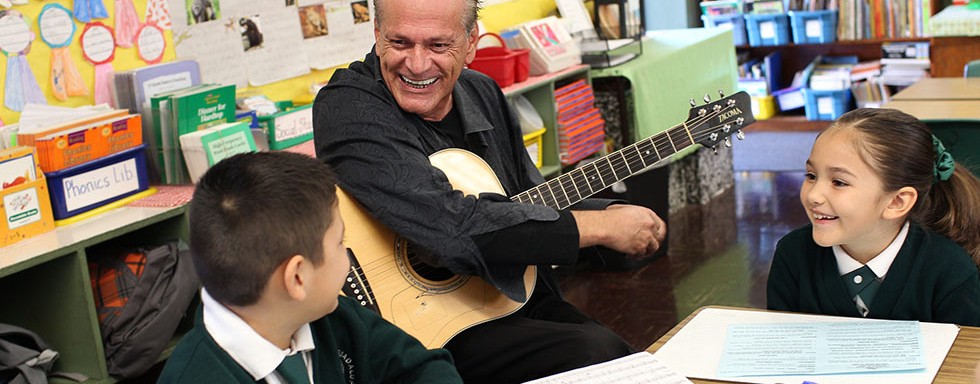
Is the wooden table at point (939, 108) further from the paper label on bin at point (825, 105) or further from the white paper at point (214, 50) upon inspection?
the paper label on bin at point (825, 105)

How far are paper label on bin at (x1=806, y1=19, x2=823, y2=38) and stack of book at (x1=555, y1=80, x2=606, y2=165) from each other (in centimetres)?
221

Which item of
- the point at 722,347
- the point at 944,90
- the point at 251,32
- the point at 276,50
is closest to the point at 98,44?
the point at 251,32

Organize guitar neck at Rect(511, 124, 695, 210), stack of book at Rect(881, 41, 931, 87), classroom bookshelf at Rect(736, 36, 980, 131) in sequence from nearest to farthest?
guitar neck at Rect(511, 124, 695, 210) → classroom bookshelf at Rect(736, 36, 980, 131) → stack of book at Rect(881, 41, 931, 87)

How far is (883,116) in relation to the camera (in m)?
1.90

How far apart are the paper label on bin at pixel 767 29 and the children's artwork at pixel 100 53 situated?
423 centimetres

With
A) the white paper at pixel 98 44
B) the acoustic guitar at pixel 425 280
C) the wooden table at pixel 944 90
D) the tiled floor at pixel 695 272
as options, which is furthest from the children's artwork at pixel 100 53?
the wooden table at pixel 944 90

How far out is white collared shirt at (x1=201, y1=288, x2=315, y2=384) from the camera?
1311mm

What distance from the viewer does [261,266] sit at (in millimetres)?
1304

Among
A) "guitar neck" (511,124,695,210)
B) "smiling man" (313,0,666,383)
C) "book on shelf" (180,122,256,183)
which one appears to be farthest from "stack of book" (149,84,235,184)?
"guitar neck" (511,124,695,210)

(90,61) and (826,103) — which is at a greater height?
(90,61)

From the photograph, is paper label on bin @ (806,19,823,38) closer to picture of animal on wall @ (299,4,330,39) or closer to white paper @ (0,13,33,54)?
picture of animal on wall @ (299,4,330,39)

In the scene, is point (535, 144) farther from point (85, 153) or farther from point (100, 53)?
point (85, 153)

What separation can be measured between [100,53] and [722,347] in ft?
7.06

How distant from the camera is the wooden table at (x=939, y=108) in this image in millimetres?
2971
